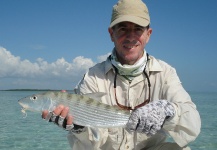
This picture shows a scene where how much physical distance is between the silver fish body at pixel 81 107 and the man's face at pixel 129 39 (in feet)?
2.78

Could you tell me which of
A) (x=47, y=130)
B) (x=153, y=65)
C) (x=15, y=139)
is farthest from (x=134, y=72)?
(x=47, y=130)

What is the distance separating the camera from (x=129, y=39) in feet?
12.1

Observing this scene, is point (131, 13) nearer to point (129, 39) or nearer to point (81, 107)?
point (129, 39)

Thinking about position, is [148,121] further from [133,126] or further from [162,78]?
[162,78]

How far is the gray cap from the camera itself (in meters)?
3.60

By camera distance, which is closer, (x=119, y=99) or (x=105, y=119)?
(x=105, y=119)

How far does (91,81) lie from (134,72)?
21.6 inches

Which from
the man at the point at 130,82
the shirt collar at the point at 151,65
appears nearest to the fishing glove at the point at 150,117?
the man at the point at 130,82

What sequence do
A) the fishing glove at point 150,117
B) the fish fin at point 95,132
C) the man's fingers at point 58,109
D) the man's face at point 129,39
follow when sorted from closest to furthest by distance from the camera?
the fishing glove at point 150,117
the man's fingers at point 58,109
the fish fin at point 95,132
the man's face at point 129,39

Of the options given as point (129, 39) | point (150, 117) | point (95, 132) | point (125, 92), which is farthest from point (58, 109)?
point (129, 39)

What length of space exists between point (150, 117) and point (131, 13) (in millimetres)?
1356

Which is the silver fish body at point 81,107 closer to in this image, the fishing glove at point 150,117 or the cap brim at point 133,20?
the fishing glove at point 150,117

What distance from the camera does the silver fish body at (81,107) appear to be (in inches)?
123

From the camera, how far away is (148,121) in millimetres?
2883
